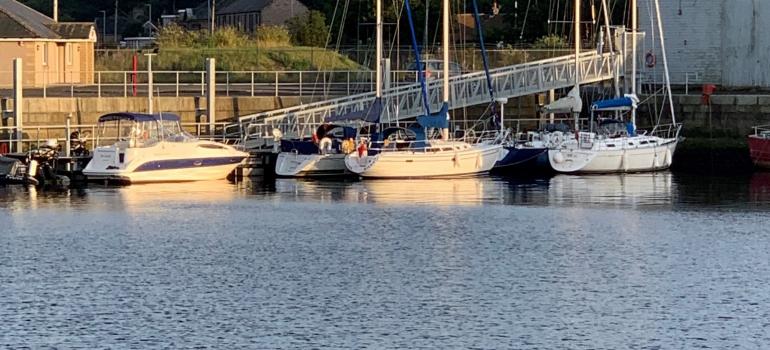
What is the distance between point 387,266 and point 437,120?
18.1 metres

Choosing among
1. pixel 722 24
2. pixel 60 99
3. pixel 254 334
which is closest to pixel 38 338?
pixel 254 334

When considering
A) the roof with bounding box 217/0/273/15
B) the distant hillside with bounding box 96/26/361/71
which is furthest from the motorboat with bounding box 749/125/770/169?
the roof with bounding box 217/0/273/15

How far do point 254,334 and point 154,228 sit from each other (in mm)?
14387

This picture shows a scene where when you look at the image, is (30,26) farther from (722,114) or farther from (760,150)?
(760,150)

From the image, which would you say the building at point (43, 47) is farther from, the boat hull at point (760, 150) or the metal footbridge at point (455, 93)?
the boat hull at point (760, 150)

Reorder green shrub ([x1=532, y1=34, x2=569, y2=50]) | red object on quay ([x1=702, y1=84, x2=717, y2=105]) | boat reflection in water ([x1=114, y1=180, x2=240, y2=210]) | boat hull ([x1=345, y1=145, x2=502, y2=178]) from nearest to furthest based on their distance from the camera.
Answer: boat reflection in water ([x1=114, y1=180, x2=240, y2=210]) → boat hull ([x1=345, y1=145, x2=502, y2=178]) → red object on quay ([x1=702, y1=84, x2=717, y2=105]) → green shrub ([x1=532, y1=34, x2=569, y2=50])

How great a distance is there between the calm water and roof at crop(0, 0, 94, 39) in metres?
15.8

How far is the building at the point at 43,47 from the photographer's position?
214 ft

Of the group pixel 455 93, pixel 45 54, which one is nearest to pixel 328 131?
pixel 455 93

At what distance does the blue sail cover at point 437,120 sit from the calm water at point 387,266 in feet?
6.28

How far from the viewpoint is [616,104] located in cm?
5934

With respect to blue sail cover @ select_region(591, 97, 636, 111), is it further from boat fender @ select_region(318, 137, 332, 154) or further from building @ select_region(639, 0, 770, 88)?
boat fender @ select_region(318, 137, 332, 154)

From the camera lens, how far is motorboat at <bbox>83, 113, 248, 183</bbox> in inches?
2018

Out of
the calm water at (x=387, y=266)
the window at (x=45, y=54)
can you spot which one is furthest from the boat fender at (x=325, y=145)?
the window at (x=45, y=54)
